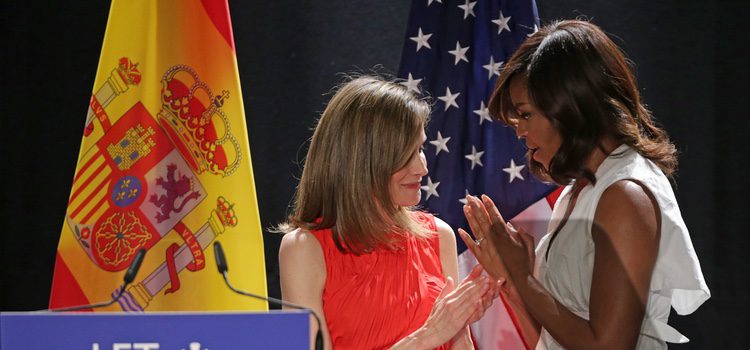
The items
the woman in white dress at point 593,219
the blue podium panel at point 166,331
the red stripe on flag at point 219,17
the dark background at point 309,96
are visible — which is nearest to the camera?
the blue podium panel at point 166,331

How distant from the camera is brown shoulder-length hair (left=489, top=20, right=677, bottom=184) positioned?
179 centimetres

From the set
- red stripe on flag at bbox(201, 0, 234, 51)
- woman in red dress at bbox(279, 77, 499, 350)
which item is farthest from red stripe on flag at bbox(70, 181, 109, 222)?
woman in red dress at bbox(279, 77, 499, 350)

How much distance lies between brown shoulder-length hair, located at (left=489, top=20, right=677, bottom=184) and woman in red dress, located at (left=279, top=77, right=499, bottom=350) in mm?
380

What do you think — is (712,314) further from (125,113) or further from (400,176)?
(125,113)

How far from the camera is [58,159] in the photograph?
3.45 m

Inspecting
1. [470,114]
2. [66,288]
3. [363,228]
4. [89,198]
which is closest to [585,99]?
[363,228]

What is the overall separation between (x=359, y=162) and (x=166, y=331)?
2.95 feet

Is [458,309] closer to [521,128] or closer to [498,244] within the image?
[498,244]

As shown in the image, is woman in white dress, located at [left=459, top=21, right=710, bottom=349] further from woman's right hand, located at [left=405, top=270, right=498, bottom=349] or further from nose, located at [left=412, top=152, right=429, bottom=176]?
nose, located at [left=412, top=152, right=429, bottom=176]

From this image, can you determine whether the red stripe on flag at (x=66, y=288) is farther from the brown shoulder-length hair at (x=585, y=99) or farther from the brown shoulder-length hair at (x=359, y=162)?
the brown shoulder-length hair at (x=585, y=99)

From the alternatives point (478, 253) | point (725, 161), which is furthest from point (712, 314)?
point (478, 253)

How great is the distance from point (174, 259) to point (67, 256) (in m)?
0.33

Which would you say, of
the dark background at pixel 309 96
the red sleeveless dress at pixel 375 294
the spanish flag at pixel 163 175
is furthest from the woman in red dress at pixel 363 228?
the dark background at pixel 309 96

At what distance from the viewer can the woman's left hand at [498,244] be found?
1.87 m
